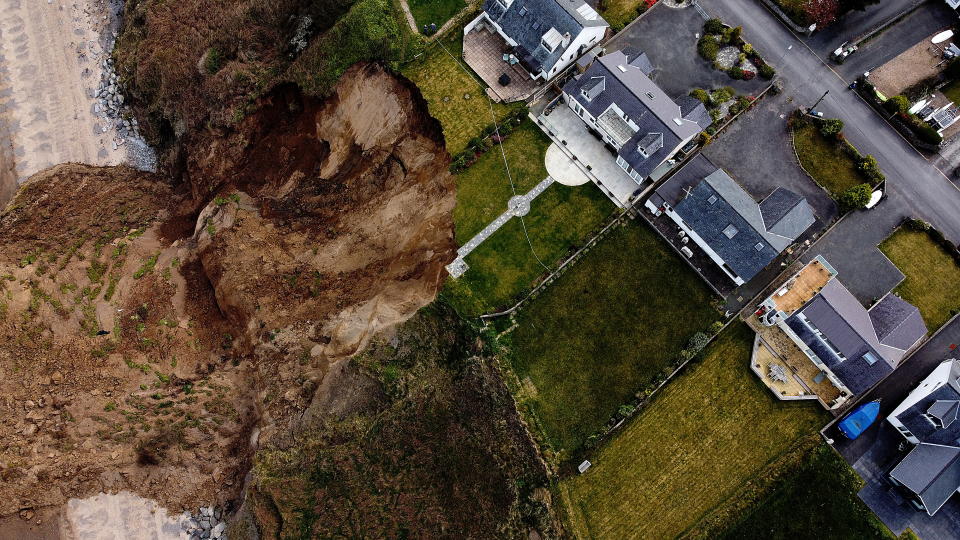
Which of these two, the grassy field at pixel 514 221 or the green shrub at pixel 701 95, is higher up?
the green shrub at pixel 701 95

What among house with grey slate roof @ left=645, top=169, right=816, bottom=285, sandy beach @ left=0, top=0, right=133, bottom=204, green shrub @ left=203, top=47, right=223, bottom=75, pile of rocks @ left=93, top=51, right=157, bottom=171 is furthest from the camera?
pile of rocks @ left=93, top=51, right=157, bottom=171

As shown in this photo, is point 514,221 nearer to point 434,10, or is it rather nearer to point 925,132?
point 434,10

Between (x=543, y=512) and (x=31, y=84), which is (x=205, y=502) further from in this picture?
(x=31, y=84)

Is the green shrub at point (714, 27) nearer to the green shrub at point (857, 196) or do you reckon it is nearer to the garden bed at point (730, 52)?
the garden bed at point (730, 52)

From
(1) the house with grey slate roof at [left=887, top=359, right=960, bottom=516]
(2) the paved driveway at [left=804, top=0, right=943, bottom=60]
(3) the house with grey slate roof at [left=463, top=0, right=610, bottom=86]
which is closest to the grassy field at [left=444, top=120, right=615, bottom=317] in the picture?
(3) the house with grey slate roof at [left=463, top=0, right=610, bottom=86]

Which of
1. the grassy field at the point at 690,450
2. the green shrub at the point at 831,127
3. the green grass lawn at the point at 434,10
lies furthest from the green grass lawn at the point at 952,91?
the green grass lawn at the point at 434,10

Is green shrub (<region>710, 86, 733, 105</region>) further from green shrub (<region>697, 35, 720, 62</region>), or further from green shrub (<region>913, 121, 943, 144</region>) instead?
green shrub (<region>913, 121, 943, 144</region>)
